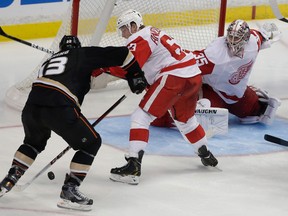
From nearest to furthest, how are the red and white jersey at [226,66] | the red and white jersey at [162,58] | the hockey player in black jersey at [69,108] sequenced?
the hockey player in black jersey at [69,108]
the red and white jersey at [162,58]
the red and white jersey at [226,66]

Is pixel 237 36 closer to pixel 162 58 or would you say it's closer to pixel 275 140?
pixel 275 140

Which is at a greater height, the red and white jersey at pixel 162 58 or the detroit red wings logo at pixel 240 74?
the red and white jersey at pixel 162 58

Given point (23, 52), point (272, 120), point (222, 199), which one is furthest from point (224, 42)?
point (23, 52)

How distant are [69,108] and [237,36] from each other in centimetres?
176

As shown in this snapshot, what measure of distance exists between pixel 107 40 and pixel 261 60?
1.80 meters

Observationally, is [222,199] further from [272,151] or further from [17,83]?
[17,83]

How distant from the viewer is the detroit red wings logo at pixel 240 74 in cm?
614

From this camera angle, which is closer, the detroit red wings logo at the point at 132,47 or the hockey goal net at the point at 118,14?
the detroit red wings logo at the point at 132,47

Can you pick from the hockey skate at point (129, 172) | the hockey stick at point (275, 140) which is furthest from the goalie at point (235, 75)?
the hockey skate at point (129, 172)

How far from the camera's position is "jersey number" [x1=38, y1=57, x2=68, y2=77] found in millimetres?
4531

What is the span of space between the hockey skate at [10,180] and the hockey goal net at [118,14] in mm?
1948

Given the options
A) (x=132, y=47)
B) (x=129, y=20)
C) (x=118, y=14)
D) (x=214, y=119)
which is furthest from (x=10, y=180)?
(x=118, y=14)

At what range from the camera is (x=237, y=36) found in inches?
235

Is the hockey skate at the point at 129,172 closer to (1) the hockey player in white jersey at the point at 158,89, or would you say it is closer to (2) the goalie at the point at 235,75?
(1) the hockey player in white jersey at the point at 158,89
